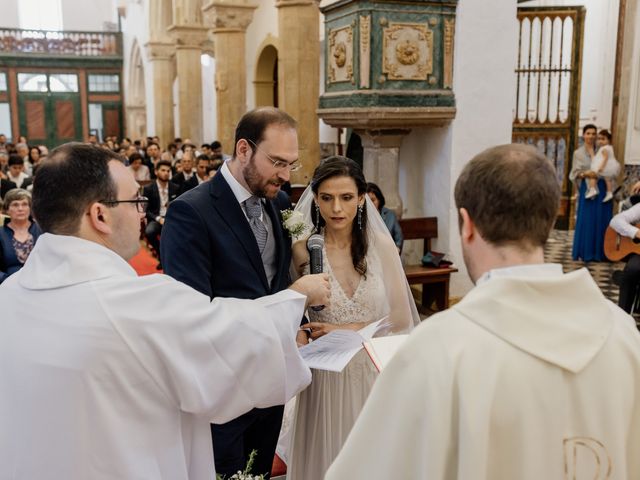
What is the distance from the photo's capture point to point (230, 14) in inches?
468

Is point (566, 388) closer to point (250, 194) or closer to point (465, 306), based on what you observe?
point (465, 306)

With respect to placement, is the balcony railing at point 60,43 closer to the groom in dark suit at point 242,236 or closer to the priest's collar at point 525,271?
the groom in dark suit at point 242,236

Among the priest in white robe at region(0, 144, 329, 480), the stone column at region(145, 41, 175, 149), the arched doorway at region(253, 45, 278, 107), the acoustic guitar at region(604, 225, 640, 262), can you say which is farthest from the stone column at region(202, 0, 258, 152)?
the priest in white robe at region(0, 144, 329, 480)

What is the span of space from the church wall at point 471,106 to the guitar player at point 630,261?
1.29m

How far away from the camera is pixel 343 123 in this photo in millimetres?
6227

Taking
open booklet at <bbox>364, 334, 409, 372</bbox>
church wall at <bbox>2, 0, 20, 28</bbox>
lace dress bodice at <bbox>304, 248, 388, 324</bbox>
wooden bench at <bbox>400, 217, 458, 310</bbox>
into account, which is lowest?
wooden bench at <bbox>400, 217, 458, 310</bbox>

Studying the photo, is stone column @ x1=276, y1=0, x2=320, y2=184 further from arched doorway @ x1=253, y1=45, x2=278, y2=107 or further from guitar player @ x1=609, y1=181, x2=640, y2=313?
arched doorway @ x1=253, y1=45, x2=278, y2=107

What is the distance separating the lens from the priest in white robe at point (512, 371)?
1.19m

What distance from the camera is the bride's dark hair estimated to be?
3000 millimetres

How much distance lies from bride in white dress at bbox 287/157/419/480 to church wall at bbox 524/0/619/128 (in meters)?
10.6

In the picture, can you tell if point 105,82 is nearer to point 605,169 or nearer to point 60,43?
point 60,43

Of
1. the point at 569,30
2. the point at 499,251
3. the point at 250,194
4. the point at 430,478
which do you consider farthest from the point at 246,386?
the point at 569,30

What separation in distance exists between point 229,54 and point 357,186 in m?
9.77

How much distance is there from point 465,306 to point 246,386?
0.76m
